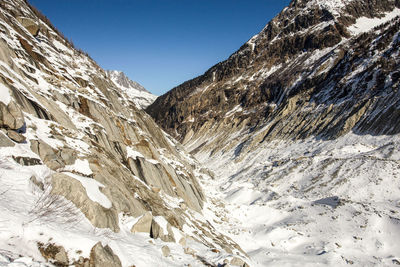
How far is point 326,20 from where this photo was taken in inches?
3364

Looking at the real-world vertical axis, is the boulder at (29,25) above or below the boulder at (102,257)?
above

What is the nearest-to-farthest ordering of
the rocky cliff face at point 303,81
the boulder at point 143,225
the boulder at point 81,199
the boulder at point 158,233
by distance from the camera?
the boulder at point 81,199, the boulder at point 143,225, the boulder at point 158,233, the rocky cliff face at point 303,81

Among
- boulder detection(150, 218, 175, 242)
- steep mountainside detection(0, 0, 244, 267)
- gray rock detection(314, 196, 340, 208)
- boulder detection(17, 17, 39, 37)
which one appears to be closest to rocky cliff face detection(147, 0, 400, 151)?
gray rock detection(314, 196, 340, 208)

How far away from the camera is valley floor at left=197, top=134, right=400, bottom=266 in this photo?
14.6 m

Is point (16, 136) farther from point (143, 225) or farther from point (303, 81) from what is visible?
point (303, 81)

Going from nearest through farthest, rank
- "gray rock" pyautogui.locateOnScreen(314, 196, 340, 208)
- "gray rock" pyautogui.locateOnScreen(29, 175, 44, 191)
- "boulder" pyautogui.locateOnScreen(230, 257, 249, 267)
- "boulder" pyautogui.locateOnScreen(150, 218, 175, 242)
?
"gray rock" pyautogui.locateOnScreen(29, 175, 44, 191) → "boulder" pyautogui.locateOnScreen(150, 218, 175, 242) → "boulder" pyautogui.locateOnScreen(230, 257, 249, 267) → "gray rock" pyautogui.locateOnScreen(314, 196, 340, 208)

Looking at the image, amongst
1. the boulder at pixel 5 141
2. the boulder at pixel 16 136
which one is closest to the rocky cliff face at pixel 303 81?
the boulder at pixel 16 136

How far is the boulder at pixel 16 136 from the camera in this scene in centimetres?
808

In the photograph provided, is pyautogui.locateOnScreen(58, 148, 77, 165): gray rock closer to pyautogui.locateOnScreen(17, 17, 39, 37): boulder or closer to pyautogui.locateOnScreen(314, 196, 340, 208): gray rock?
pyautogui.locateOnScreen(314, 196, 340, 208): gray rock

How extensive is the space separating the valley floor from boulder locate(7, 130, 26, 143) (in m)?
11.8

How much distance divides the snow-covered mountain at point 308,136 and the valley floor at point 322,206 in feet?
0.30

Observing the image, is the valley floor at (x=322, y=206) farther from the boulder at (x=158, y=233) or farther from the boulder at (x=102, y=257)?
the boulder at (x=102, y=257)

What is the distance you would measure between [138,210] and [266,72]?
82876 mm

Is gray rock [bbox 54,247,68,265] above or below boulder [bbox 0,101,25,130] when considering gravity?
below
